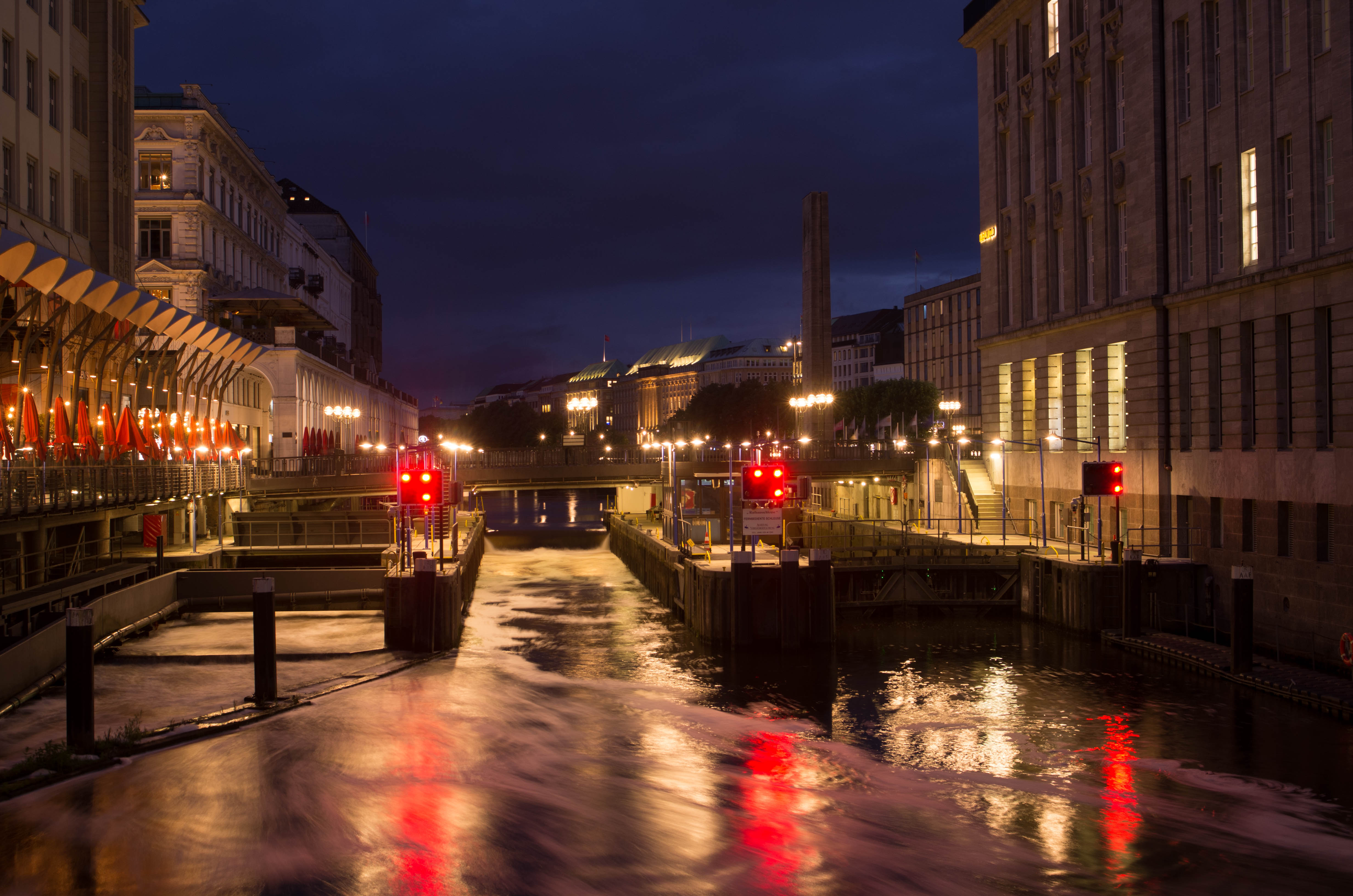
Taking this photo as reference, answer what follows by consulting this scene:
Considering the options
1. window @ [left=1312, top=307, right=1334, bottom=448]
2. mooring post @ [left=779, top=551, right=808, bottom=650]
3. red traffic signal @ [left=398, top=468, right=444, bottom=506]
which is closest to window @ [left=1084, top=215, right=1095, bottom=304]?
window @ [left=1312, top=307, right=1334, bottom=448]

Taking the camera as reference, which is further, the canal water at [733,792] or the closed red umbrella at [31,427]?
the closed red umbrella at [31,427]

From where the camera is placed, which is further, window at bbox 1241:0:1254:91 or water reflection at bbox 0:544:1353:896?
window at bbox 1241:0:1254:91

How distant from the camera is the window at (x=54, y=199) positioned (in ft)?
156

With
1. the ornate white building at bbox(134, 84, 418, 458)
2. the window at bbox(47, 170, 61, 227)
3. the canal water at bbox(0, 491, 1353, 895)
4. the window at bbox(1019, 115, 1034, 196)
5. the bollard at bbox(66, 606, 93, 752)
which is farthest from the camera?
the ornate white building at bbox(134, 84, 418, 458)

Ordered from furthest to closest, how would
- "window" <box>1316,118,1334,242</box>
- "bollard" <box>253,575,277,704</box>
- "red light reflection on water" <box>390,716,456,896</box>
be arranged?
"window" <box>1316,118,1334,242</box> → "bollard" <box>253,575,277,704</box> → "red light reflection on water" <box>390,716,456,896</box>

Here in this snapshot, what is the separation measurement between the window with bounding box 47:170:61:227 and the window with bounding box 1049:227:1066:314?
40.9 metres

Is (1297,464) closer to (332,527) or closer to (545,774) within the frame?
(545,774)

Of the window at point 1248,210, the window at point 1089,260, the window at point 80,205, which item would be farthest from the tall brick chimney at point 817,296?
the window at point 80,205

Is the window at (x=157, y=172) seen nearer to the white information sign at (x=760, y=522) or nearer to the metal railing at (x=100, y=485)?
the metal railing at (x=100, y=485)

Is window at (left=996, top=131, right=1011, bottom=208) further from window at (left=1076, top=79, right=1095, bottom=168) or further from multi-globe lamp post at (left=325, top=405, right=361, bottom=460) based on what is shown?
multi-globe lamp post at (left=325, top=405, right=361, bottom=460)

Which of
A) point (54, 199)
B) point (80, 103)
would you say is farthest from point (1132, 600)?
point (80, 103)

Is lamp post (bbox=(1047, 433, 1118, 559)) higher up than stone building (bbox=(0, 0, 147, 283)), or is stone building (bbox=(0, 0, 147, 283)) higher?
stone building (bbox=(0, 0, 147, 283))

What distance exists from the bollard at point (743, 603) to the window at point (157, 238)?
163 ft

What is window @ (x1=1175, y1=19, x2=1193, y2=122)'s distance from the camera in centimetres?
4247
